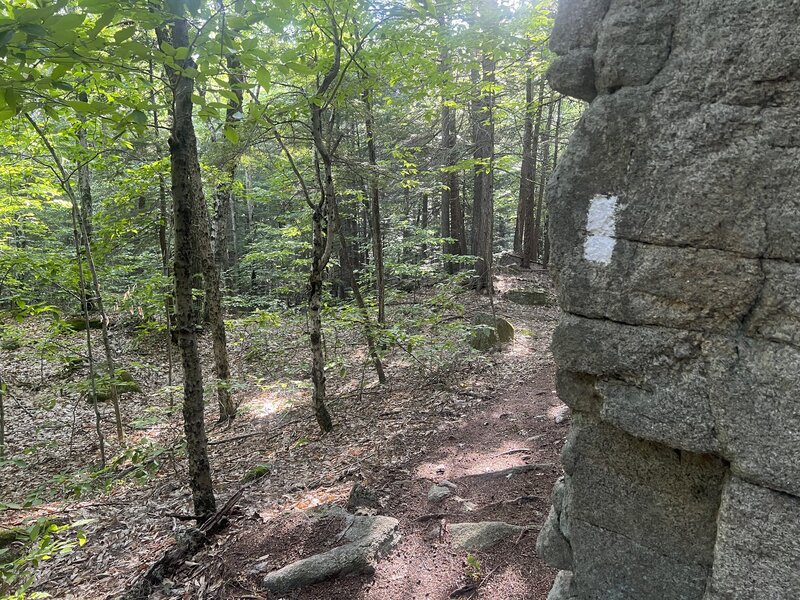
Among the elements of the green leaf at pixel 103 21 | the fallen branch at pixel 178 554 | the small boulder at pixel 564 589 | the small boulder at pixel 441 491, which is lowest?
the fallen branch at pixel 178 554

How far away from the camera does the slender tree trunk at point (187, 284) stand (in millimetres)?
4434

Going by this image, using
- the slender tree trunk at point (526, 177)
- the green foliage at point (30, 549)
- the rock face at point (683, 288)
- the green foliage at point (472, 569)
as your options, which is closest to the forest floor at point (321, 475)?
the green foliage at point (472, 569)

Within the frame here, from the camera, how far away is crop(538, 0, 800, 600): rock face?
1.95m

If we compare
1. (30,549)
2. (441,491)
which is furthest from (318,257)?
(30,549)

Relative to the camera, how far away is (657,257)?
225 centimetres

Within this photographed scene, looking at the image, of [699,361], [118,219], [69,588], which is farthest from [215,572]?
[118,219]

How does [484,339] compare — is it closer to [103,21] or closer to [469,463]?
[469,463]

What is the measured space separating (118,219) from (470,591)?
29.3 feet

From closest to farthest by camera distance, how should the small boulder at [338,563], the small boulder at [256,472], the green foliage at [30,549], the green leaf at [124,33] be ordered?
the green leaf at [124,33] → the green foliage at [30,549] → the small boulder at [338,563] → the small boulder at [256,472]

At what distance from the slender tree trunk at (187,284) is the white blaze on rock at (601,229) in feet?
12.0

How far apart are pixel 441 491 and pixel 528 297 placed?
39.2 feet

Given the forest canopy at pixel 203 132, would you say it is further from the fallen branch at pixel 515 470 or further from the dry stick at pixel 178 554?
the fallen branch at pixel 515 470

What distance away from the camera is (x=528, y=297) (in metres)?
16.3

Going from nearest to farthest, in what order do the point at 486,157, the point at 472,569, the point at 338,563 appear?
the point at 472,569, the point at 338,563, the point at 486,157
